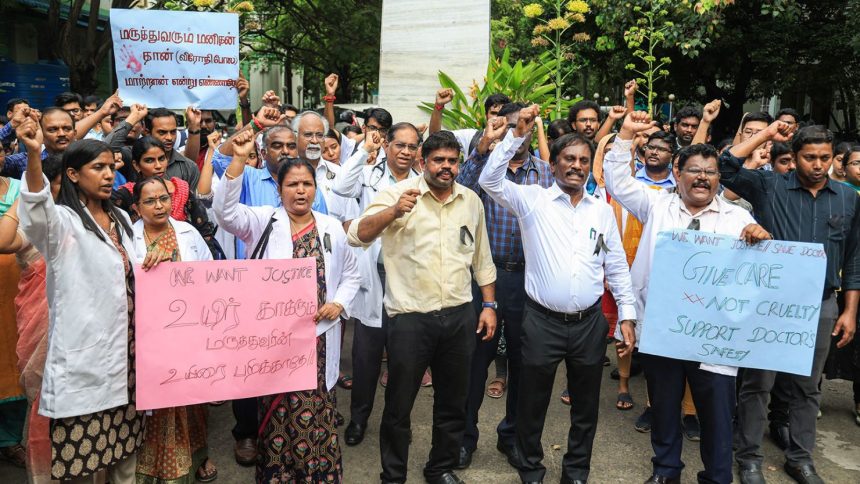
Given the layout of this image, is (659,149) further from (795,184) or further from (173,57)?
(173,57)

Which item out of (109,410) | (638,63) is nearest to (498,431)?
(109,410)

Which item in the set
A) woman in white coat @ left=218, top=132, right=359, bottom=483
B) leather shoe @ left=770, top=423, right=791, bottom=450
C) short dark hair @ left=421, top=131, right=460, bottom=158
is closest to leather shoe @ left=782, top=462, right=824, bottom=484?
leather shoe @ left=770, top=423, right=791, bottom=450

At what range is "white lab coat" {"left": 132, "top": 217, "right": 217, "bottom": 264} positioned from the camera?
3.67 m

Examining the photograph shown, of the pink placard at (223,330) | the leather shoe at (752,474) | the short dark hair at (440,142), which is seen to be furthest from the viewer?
the leather shoe at (752,474)

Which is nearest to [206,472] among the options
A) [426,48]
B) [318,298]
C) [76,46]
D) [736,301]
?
[318,298]

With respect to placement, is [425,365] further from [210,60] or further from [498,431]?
[210,60]

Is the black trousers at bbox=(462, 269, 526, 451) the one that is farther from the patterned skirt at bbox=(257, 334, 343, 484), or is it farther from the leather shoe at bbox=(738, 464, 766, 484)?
the leather shoe at bbox=(738, 464, 766, 484)

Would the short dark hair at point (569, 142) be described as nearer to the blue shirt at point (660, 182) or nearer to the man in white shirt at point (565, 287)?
the man in white shirt at point (565, 287)

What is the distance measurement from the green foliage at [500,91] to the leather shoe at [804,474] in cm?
477

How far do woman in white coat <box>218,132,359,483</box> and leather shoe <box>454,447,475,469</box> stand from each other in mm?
924

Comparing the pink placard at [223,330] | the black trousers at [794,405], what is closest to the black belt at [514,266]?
the pink placard at [223,330]

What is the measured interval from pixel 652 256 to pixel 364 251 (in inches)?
75.0

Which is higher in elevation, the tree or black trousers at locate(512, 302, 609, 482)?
the tree

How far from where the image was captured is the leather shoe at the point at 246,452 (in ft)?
14.6
